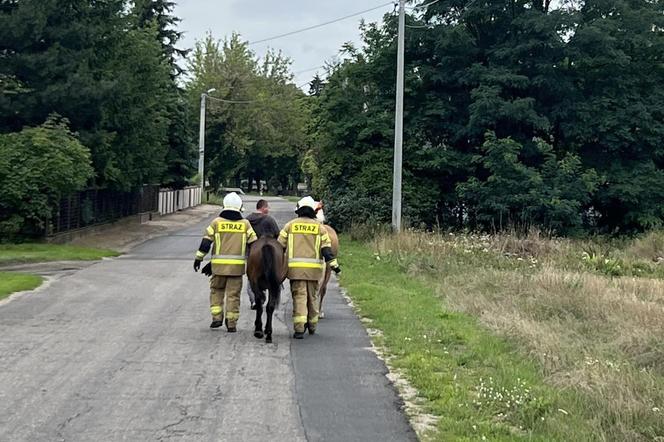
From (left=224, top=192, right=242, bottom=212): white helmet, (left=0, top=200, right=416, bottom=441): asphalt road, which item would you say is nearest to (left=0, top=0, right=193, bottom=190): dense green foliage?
(left=0, top=200, right=416, bottom=441): asphalt road

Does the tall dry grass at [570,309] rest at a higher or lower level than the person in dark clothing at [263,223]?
lower

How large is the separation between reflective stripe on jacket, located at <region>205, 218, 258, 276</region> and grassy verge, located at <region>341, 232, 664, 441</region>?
213 centimetres

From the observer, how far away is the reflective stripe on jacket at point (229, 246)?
1075 cm

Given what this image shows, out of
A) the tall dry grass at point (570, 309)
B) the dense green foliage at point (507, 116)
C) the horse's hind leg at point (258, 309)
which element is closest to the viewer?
the tall dry grass at point (570, 309)

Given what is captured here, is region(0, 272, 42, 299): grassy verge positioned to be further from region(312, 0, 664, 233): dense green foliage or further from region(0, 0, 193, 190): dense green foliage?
region(312, 0, 664, 233): dense green foliage

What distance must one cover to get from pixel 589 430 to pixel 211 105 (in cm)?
6281

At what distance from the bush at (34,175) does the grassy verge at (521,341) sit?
9.75 meters

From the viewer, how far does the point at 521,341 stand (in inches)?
387

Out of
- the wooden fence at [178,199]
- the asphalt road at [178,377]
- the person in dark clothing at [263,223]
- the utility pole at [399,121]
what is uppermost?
the utility pole at [399,121]

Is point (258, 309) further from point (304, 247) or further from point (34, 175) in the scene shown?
point (34, 175)

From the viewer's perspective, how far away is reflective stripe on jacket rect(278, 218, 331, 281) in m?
10.6

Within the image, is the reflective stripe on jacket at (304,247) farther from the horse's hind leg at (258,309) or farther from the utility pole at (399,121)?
the utility pole at (399,121)

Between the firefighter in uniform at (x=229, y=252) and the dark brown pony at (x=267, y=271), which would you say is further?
the firefighter in uniform at (x=229, y=252)

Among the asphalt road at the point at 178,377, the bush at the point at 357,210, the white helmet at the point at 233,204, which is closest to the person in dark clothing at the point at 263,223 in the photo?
the white helmet at the point at 233,204
